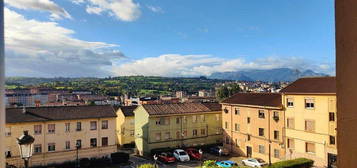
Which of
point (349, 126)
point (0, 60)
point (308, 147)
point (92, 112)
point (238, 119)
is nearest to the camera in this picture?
point (349, 126)

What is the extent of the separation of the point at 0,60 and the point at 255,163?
19850 millimetres

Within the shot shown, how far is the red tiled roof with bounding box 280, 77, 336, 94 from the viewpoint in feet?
56.0

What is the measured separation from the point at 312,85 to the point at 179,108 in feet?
A: 39.6

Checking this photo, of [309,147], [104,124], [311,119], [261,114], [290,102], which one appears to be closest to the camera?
[311,119]

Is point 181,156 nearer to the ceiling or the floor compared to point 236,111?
nearer to the floor

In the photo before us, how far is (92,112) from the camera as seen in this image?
846 inches

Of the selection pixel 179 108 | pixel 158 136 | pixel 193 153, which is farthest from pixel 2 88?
pixel 179 108

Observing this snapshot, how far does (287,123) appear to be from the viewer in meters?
19.4

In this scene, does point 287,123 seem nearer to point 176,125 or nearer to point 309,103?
point 309,103

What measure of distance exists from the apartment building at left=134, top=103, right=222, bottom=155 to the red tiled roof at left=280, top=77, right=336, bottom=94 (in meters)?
9.09

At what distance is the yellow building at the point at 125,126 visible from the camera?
27125 millimetres

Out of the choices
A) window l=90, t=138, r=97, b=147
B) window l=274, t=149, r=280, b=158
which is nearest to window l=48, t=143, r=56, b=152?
window l=90, t=138, r=97, b=147

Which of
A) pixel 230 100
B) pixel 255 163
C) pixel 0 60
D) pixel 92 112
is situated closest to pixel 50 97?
pixel 92 112

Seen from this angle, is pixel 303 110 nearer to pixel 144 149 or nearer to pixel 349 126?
pixel 144 149
